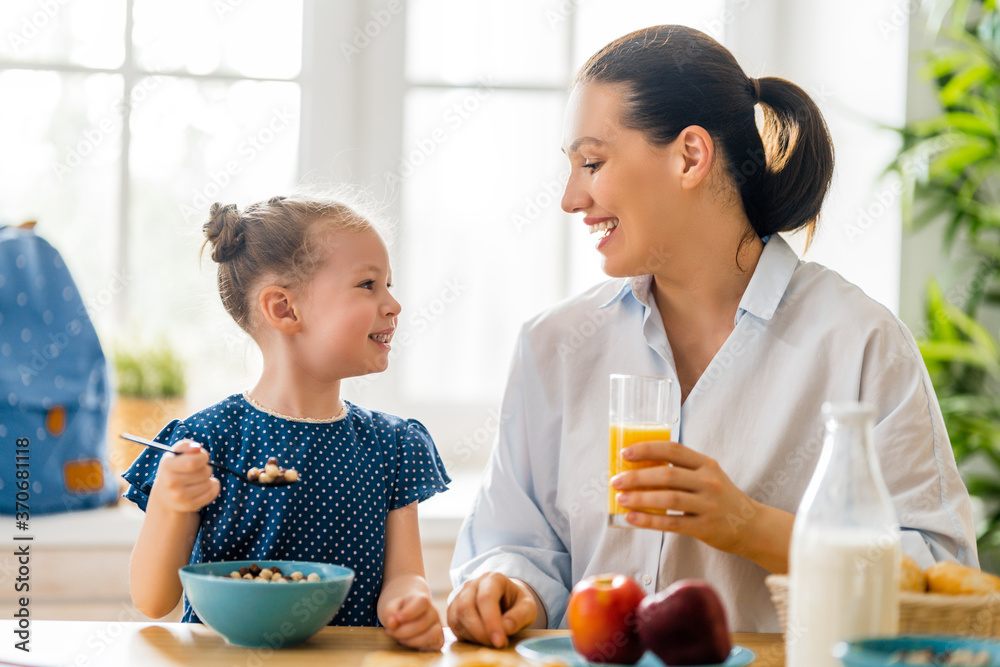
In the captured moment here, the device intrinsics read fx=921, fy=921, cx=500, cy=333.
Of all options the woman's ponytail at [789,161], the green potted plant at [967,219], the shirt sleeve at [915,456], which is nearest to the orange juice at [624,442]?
the shirt sleeve at [915,456]

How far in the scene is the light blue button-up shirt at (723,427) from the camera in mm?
1281

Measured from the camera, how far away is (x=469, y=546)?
4.84ft

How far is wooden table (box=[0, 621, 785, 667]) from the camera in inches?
38.4

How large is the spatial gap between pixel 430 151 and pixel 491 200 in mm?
230

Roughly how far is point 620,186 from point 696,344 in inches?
11.8

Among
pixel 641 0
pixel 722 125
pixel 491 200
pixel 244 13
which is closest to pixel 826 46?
pixel 641 0

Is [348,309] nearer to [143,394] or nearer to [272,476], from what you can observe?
[272,476]

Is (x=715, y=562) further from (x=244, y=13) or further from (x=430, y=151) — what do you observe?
(x=244, y=13)

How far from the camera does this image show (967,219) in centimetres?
246

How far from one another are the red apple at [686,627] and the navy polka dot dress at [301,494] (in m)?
0.57

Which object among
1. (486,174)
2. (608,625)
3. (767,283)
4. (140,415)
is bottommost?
(140,415)

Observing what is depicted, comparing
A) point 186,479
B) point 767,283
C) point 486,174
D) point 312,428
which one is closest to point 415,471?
point 312,428

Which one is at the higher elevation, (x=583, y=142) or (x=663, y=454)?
(x=583, y=142)

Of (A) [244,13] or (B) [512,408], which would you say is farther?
(A) [244,13]
